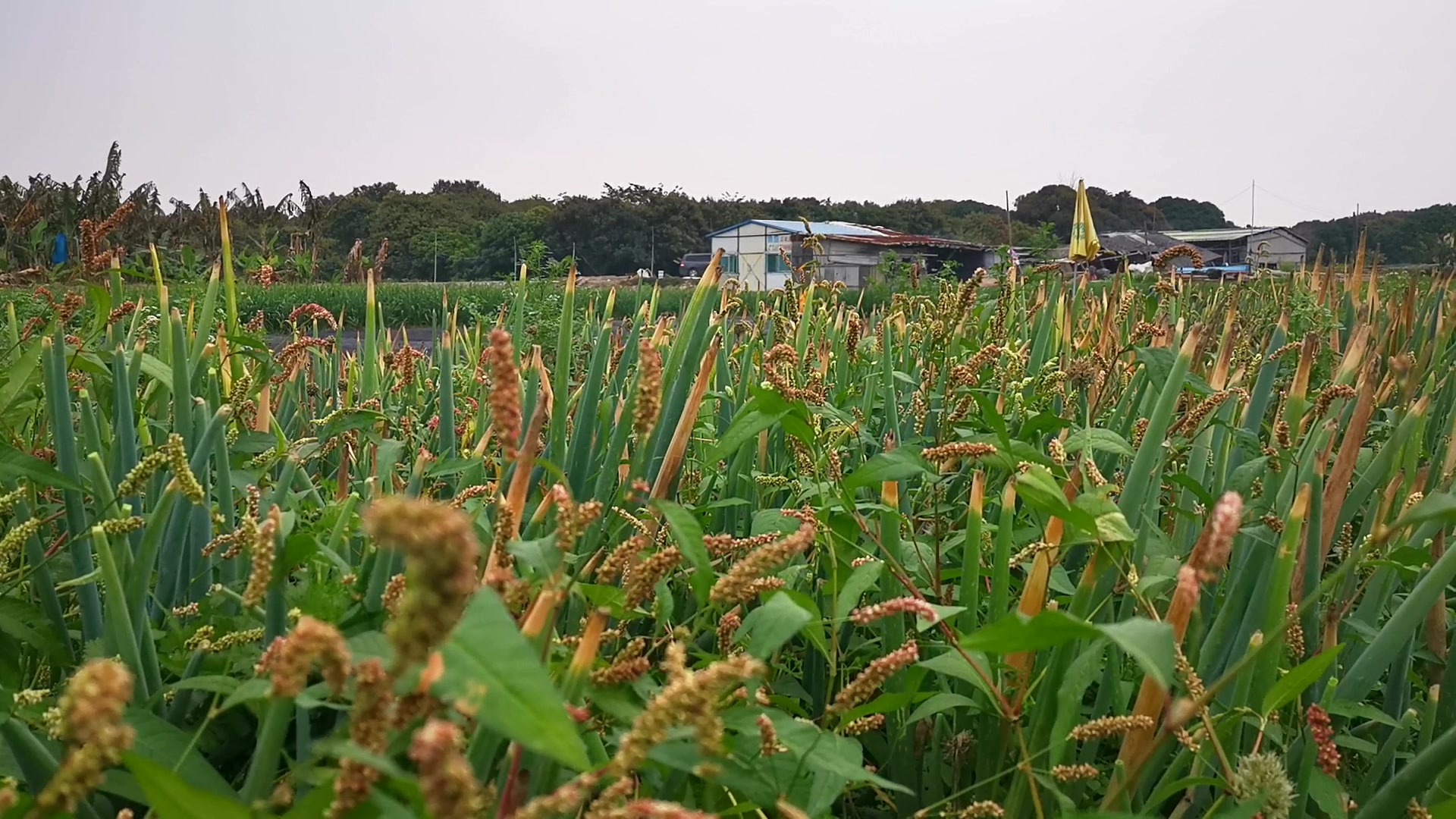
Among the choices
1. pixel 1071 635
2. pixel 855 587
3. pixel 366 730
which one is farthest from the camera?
pixel 855 587

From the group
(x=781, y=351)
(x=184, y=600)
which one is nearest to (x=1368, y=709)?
(x=781, y=351)

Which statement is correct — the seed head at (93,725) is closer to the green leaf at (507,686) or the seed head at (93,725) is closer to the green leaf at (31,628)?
the green leaf at (507,686)

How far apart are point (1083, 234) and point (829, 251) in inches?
208

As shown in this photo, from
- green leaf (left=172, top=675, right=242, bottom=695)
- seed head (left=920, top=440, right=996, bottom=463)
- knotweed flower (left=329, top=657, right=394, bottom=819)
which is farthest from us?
seed head (left=920, top=440, right=996, bottom=463)

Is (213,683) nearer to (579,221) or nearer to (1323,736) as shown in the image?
(1323,736)

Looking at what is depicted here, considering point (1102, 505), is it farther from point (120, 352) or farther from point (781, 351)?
point (120, 352)

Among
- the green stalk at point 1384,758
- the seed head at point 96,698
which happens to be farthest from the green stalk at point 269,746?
the green stalk at point 1384,758

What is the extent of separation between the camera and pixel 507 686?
369 mm

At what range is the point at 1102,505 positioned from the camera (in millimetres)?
812

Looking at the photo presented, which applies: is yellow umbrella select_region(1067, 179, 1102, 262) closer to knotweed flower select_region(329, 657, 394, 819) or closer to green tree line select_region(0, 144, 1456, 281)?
knotweed flower select_region(329, 657, 394, 819)

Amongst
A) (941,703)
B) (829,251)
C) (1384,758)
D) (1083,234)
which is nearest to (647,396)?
(941,703)

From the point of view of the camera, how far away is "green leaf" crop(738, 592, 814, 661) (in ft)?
2.06

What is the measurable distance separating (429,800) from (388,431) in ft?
5.15

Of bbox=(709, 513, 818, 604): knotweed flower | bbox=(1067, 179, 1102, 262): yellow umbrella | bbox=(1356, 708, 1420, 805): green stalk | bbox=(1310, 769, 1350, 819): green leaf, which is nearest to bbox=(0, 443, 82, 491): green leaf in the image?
bbox=(709, 513, 818, 604): knotweed flower
